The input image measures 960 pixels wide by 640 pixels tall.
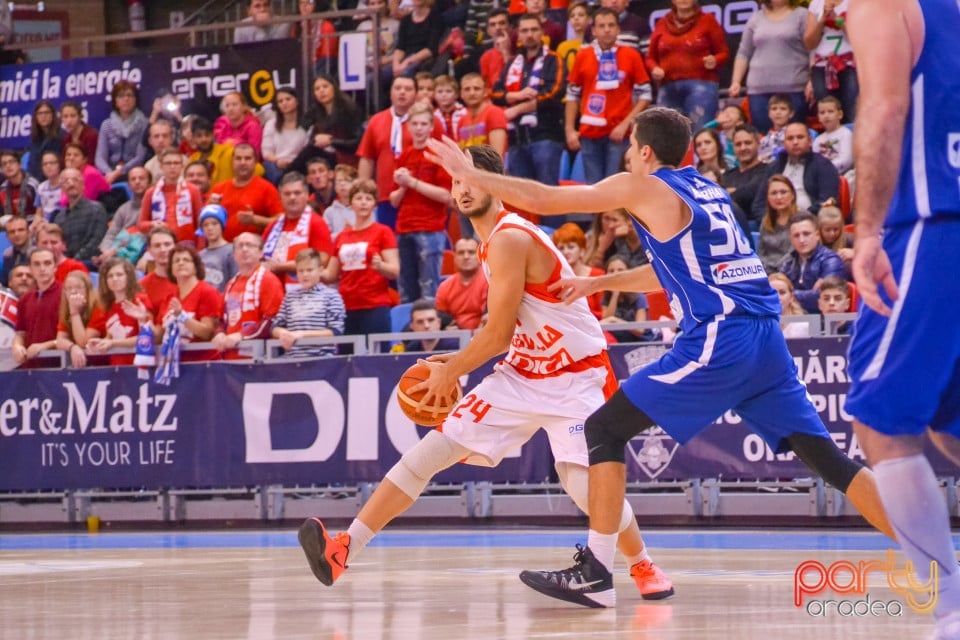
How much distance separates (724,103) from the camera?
49.7 ft

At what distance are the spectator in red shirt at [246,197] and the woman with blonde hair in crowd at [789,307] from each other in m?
5.94

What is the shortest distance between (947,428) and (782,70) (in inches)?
415

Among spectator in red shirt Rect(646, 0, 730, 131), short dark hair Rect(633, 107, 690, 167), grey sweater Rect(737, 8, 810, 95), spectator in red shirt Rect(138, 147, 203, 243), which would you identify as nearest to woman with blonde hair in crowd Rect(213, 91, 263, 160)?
spectator in red shirt Rect(138, 147, 203, 243)

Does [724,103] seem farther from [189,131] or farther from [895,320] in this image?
[895,320]

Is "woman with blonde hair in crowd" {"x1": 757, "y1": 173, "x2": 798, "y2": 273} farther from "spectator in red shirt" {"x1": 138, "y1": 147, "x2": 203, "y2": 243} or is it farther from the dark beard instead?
"spectator in red shirt" {"x1": 138, "y1": 147, "x2": 203, "y2": 243}

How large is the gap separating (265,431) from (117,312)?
80.8 inches

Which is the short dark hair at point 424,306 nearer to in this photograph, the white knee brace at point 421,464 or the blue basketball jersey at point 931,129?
the white knee brace at point 421,464

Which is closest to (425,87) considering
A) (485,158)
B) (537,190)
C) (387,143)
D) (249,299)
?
(387,143)

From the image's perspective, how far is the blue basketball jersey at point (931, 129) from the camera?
4.08m

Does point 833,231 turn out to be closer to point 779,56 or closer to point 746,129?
point 746,129

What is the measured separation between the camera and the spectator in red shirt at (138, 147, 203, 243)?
625 inches

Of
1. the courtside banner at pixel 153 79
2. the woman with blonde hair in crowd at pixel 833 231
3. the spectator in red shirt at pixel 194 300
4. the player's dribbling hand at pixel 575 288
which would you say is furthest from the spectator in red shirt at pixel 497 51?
the player's dribbling hand at pixel 575 288

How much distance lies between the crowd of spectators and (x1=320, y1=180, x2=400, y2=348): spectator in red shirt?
0.7 inches

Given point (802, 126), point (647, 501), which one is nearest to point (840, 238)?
point (802, 126)
